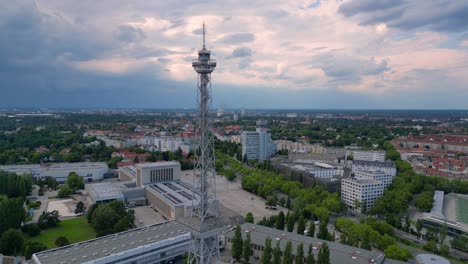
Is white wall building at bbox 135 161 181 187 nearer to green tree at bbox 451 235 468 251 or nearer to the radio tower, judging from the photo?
the radio tower

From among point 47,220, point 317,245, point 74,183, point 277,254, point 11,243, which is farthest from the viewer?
point 74,183

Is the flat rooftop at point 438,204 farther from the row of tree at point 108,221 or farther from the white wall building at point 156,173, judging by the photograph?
the white wall building at point 156,173

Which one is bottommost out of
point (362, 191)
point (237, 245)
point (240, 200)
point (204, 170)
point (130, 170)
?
point (240, 200)

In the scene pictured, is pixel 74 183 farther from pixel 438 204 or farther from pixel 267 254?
pixel 438 204

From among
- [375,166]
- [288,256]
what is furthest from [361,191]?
[288,256]

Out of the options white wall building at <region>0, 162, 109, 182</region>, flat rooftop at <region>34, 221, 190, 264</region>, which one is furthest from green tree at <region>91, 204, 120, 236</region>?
white wall building at <region>0, 162, 109, 182</region>

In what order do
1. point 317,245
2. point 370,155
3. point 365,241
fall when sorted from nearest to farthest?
1. point 317,245
2. point 365,241
3. point 370,155
